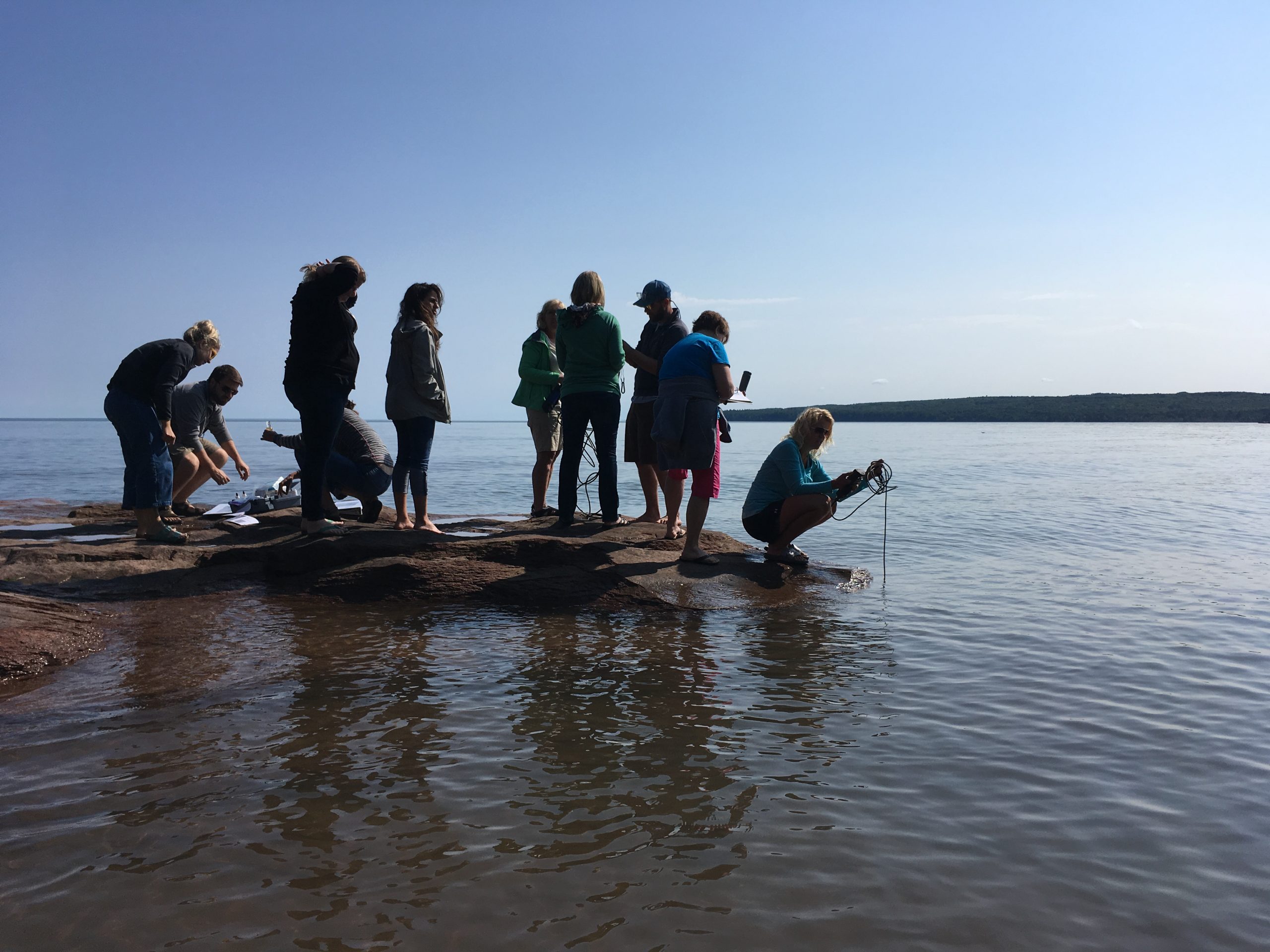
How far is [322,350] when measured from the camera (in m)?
6.31

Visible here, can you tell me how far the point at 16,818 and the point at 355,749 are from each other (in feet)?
3.43

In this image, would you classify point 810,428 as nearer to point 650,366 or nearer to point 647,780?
point 650,366

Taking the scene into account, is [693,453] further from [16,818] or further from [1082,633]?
[16,818]

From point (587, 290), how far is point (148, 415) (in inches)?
140

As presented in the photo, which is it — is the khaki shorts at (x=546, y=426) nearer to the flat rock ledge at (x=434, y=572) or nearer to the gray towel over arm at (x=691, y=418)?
the flat rock ledge at (x=434, y=572)

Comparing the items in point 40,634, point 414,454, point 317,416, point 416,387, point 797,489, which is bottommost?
point 40,634

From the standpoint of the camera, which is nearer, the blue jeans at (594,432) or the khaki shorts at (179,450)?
the blue jeans at (594,432)

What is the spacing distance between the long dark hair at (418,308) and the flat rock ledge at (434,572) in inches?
62.6

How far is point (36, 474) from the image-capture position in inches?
773

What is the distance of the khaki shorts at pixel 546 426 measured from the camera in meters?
8.20

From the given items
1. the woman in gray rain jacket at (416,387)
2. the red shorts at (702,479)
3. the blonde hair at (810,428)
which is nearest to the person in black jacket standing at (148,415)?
the woman in gray rain jacket at (416,387)

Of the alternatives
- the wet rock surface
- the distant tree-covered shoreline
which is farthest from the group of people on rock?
the distant tree-covered shoreline

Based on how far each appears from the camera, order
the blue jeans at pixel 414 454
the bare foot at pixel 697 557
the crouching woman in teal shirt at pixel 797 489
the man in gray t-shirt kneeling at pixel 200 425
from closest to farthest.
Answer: the bare foot at pixel 697 557 → the crouching woman in teal shirt at pixel 797 489 → the blue jeans at pixel 414 454 → the man in gray t-shirt kneeling at pixel 200 425

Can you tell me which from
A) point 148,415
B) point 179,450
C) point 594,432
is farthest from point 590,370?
point 179,450
